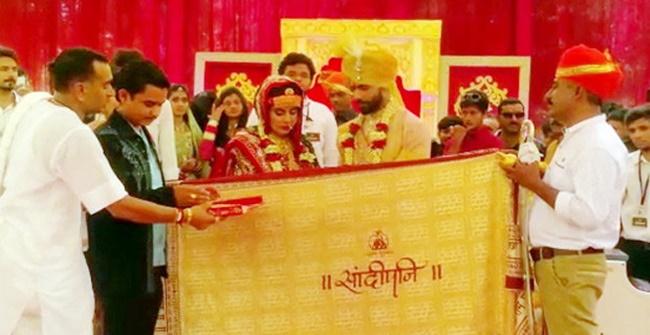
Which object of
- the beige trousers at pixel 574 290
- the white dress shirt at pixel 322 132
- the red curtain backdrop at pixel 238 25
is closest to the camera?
the beige trousers at pixel 574 290

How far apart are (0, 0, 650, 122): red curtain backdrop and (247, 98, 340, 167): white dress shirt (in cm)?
481

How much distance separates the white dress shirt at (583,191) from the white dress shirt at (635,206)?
74.0 inches

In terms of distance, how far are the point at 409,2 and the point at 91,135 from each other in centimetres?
712

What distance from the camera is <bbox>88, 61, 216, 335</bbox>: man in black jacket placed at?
12.1ft

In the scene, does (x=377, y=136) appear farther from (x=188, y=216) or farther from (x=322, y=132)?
(x=188, y=216)

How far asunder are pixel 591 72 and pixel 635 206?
2.06 m

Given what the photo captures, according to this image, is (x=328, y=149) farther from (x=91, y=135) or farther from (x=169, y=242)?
(x=91, y=135)

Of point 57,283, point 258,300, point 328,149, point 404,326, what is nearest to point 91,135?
point 57,283

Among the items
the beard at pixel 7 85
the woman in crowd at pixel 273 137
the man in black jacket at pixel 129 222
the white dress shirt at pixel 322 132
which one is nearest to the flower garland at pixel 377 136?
the white dress shirt at pixel 322 132

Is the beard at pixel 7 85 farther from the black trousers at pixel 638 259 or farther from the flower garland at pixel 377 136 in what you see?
the black trousers at pixel 638 259

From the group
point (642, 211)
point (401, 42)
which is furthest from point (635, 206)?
point (401, 42)

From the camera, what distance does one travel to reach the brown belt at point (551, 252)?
3.75 meters

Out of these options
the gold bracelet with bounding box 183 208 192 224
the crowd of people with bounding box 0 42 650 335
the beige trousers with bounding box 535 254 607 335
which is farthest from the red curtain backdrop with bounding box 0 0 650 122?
the gold bracelet with bounding box 183 208 192 224

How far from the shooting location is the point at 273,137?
419cm
